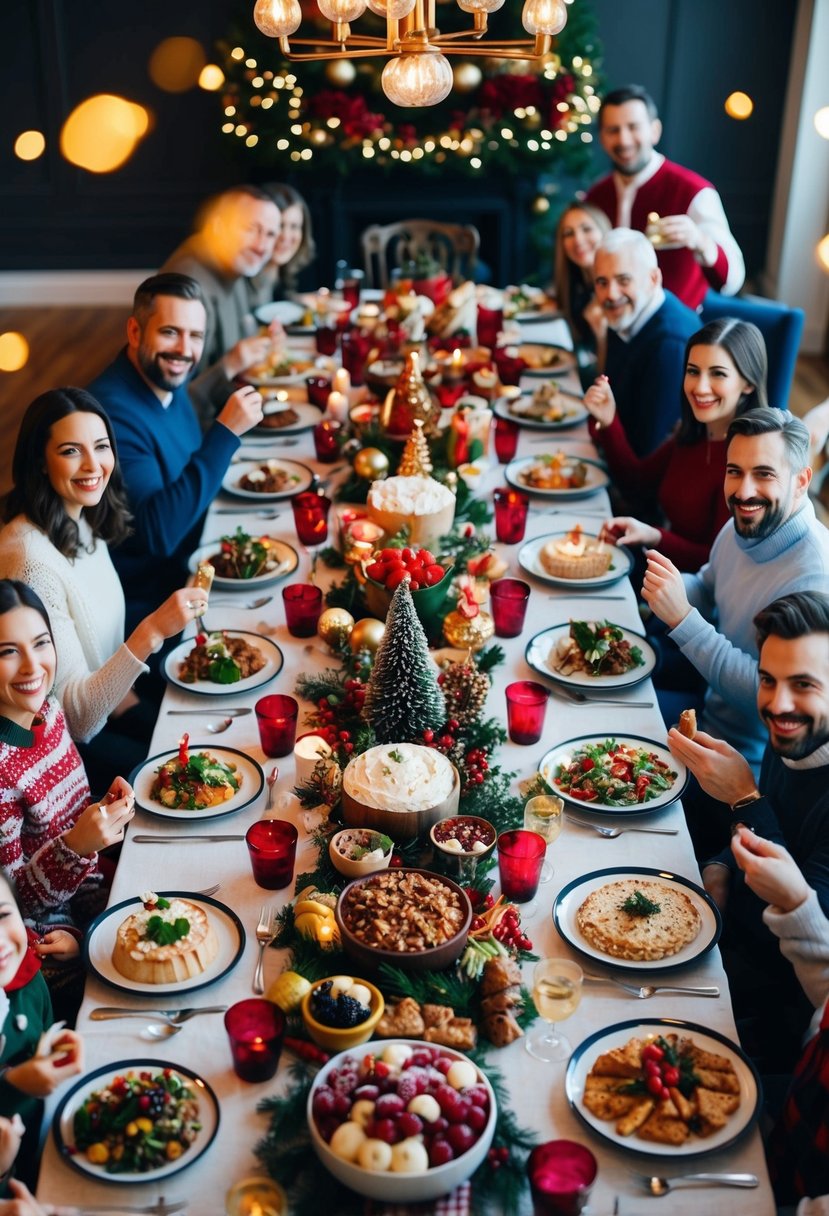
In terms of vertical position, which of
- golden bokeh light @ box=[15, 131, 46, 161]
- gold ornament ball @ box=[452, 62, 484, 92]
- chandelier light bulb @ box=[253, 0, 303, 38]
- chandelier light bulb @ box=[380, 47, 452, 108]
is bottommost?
golden bokeh light @ box=[15, 131, 46, 161]

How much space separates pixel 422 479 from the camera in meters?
2.79

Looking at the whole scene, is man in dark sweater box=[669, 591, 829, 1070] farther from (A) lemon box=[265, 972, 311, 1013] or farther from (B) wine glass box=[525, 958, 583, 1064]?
(A) lemon box=[265, 972, 311, 1013]

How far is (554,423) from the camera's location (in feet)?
11.8

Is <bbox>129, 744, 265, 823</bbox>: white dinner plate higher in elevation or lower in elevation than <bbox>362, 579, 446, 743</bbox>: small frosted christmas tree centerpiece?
lower

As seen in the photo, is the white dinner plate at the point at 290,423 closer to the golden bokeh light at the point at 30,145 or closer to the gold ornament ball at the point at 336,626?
the gold ornament ball at the point at 336,626

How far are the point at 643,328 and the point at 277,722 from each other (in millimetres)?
1970

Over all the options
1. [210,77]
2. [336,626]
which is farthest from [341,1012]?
[210,77]

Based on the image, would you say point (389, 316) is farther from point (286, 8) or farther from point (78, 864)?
point (78, 864)

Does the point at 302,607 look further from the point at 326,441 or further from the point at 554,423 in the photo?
the point at 554,423

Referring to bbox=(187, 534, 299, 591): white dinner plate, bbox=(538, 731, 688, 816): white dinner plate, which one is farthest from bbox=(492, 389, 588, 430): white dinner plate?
bbox=(538, 731, 688, 816): white dinner plate

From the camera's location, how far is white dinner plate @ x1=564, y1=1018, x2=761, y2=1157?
146 centimetres

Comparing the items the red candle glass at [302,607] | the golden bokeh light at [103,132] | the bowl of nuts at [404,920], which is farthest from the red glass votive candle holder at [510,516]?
the golden bokeh light at [103,132]

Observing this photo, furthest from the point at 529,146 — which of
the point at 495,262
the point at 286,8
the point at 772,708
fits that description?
the point at 772,708

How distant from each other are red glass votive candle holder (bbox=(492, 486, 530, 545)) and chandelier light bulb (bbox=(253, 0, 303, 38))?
3.69ft
